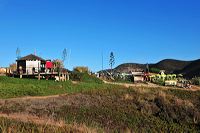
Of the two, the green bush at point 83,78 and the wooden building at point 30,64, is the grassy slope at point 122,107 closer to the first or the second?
the wooden building at point 30,64

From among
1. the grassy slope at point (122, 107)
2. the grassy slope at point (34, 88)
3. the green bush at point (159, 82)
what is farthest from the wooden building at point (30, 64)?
the green bush at point (159, 82)

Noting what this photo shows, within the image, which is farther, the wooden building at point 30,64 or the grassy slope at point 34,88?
the wooden building at point 30,64

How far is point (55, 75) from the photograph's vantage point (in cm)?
6888

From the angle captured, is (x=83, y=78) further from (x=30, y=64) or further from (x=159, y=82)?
(x=159, y=82)

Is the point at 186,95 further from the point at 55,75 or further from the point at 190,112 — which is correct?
the point at 55,75

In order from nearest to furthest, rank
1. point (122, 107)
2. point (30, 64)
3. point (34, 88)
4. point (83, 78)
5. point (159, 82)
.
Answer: point (122, 107), point (34, 88), point (30, 64), point (83, 78), point (159, 82)

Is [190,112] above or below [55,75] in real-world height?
below

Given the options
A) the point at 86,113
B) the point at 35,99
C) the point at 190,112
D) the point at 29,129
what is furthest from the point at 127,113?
the point at 29,129

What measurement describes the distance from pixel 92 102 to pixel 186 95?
15942mm

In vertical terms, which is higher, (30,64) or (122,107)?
(30,64)

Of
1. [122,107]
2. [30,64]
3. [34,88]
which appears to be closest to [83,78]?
[30,64]

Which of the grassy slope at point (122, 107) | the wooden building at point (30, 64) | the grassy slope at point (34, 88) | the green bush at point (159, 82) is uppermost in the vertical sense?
the wooden building at point (30, 64)

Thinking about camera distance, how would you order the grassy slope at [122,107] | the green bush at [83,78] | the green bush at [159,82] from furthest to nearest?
1. the green bush at [159,82]
2. the green bush at [83,78]
3. the grassy slope at [122,107]

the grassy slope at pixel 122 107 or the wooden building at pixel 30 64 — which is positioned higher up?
the wooden building at pixel 30 64
